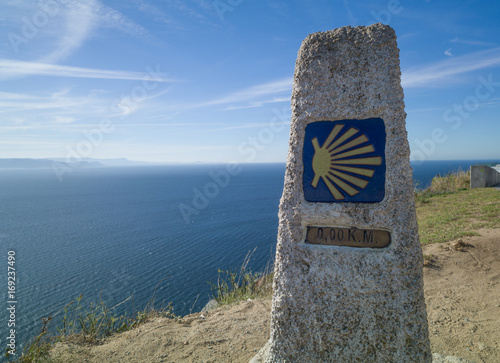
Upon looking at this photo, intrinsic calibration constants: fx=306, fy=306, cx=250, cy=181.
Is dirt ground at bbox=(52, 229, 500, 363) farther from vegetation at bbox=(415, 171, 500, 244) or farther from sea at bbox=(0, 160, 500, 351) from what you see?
vegetation at bbox=(415, 171, 500, 244)

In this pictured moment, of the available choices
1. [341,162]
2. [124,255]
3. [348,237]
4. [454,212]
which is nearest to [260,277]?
[454,212]

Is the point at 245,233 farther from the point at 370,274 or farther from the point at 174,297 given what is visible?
the point at 370,274

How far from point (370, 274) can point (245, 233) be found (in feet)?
63.7

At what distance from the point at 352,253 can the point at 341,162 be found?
788 millimetres

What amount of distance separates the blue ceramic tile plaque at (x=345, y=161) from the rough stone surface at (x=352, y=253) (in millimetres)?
57

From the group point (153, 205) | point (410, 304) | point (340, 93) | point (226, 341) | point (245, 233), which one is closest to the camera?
point (410, 304)

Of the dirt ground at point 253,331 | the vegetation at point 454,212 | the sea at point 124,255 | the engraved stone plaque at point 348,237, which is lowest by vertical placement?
the sea at point 124,255

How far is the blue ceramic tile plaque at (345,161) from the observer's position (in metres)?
2.62

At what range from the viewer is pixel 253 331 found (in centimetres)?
423

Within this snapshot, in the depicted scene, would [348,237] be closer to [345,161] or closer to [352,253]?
[352,253]

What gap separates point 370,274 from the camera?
2.53 meters

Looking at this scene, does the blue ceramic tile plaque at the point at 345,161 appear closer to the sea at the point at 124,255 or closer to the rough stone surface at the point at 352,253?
the rough stone surface at the point at 352,253

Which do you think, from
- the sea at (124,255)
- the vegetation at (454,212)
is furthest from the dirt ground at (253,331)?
the vegetation at (454,212)

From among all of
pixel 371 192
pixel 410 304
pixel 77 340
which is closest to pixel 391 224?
pixel 371 192
